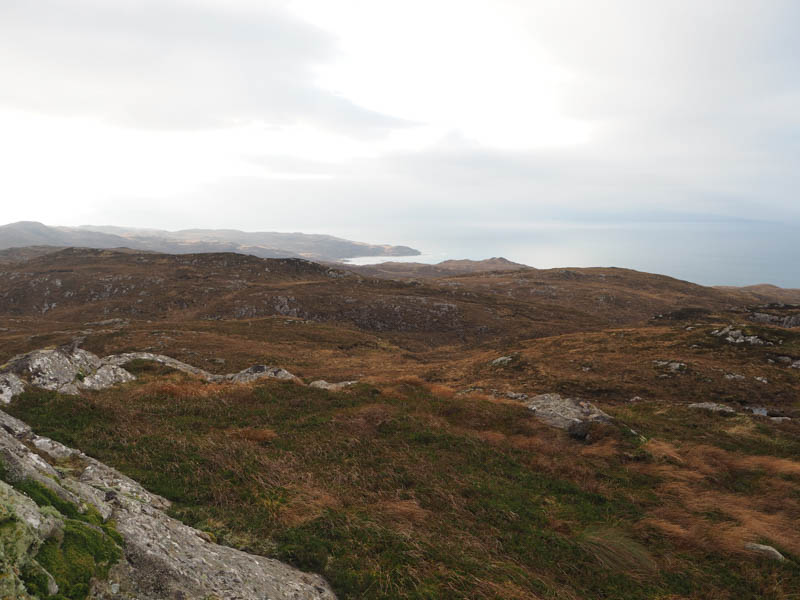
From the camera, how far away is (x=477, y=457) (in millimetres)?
15305

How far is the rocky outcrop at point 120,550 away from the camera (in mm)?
4844

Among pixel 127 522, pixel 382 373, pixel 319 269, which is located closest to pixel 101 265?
pixel 319 269

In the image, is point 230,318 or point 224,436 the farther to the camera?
point 230,318

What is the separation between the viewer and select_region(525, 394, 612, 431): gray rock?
1941 centimetres

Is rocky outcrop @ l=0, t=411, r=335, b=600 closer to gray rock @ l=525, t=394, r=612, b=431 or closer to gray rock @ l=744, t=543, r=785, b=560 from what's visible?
gray rock @ l=744, t=543, r=785, b=560

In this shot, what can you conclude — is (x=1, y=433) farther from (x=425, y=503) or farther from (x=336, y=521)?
(x=425, y=503)

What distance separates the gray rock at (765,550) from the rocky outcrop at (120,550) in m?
11.9

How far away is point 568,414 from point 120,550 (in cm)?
2064

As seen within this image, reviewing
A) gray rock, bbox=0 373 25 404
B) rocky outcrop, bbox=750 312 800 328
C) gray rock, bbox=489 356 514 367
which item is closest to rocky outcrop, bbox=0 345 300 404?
gray rock, bbox=0 373 25 404

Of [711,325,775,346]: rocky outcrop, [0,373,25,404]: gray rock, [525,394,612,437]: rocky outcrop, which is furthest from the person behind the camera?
[711,325,775,346]: rocky outcrop

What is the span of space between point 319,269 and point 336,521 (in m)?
97.8

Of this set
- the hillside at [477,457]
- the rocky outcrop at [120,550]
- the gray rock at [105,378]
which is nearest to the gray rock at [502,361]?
the hillside at [477,457]

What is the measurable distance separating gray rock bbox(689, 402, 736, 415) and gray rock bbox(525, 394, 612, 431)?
27.7 feet

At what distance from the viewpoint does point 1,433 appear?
827 centimetres
